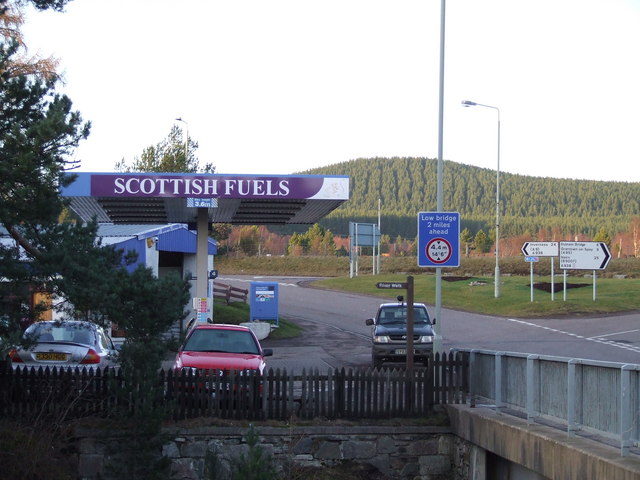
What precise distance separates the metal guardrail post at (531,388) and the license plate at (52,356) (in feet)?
28.3

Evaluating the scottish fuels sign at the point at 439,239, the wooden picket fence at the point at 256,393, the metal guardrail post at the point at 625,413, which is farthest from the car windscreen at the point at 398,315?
the metal guardrail post at the point at 625,413

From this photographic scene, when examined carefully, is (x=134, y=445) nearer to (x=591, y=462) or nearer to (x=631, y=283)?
(x=591, y=462)

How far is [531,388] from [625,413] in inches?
95.4

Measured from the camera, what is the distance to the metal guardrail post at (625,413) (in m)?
8.04

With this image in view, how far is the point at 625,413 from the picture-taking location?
8.06 meters

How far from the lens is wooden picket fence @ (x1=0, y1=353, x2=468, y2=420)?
43.3 feet

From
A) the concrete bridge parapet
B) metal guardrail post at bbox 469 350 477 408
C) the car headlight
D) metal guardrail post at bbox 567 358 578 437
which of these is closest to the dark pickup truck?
the car headlight

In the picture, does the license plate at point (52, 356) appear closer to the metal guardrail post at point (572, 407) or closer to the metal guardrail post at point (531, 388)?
the metal guardrail post at point (531, 388)

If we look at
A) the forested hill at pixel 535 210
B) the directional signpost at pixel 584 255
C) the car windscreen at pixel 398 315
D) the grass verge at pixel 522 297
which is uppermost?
the forested hill at pixel 535 210

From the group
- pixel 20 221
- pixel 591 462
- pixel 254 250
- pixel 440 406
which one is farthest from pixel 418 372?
pixel 254 250

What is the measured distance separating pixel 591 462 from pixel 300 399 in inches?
243

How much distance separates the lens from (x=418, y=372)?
13820mm

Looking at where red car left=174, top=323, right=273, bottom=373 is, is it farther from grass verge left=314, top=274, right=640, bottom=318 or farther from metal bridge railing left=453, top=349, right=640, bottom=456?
grass verge left=314, top=274, right=640, bottom=318

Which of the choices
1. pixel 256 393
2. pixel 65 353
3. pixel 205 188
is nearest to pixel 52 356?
pixel 65 353
